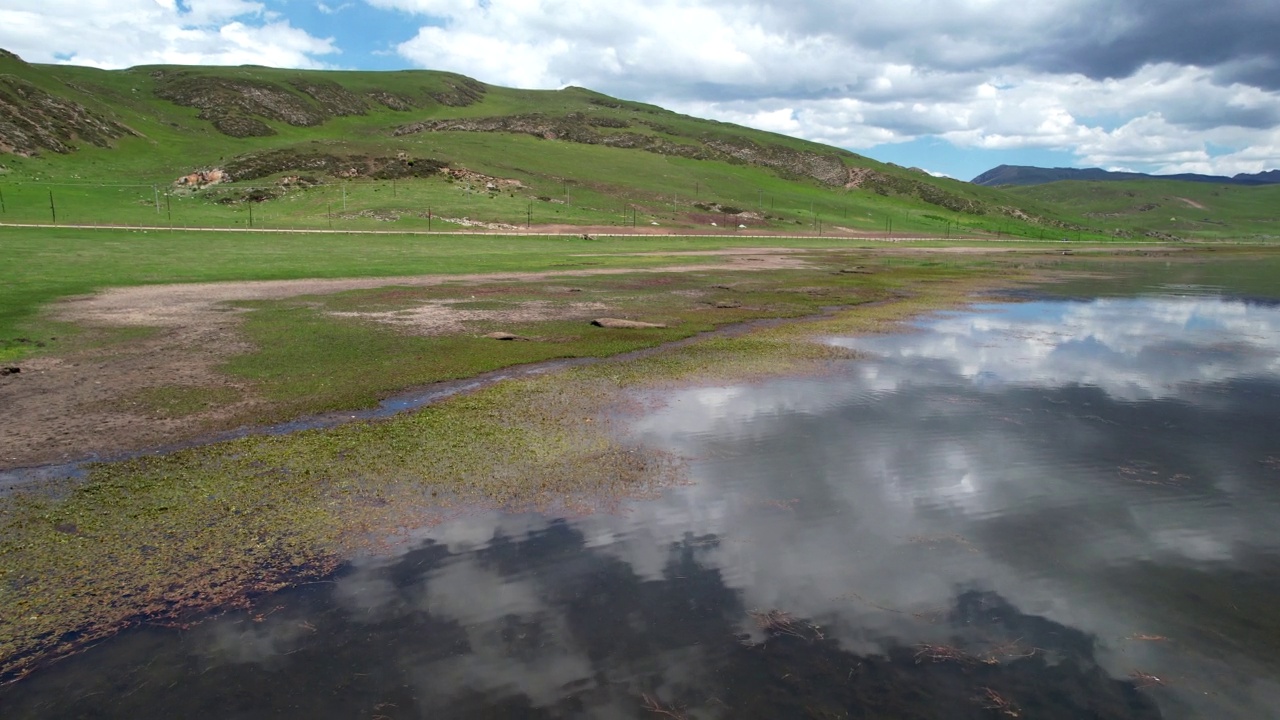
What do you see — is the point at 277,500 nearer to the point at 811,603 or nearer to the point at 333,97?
the point at 811,603

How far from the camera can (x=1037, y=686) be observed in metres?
6.44

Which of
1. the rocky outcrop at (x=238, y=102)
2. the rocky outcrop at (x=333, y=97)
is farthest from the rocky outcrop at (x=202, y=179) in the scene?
the rocky outcrop at (x=333, y=97)

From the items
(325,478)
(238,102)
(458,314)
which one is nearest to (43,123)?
(238,102)

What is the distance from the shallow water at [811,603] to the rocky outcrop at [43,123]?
10940cm

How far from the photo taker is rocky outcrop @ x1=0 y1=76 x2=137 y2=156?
8926 centimetres

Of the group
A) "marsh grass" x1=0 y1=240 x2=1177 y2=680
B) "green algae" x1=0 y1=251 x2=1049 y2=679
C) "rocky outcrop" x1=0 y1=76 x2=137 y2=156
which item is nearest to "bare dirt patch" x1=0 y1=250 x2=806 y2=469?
"marsh grass" x1=0 y1=240 x2=1177 y2=680

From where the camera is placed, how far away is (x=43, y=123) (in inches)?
3770

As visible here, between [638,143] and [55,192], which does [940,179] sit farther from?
[55,192]

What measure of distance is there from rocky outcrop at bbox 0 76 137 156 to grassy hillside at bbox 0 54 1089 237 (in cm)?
27

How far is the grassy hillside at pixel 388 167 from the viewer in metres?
76.2

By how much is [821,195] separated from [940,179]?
2474 inches

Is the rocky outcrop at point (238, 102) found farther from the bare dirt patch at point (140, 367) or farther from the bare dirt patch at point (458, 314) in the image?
the bare dirt patch at point (458, 314)

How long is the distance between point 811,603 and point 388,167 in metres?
95.6

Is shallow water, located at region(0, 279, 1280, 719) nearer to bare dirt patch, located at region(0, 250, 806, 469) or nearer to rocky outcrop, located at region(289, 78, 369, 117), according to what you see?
bare dirt patch, located at region(0, 250, 806, 469)
